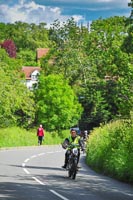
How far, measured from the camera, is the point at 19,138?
1944 inches

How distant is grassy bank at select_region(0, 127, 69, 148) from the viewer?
47.4m

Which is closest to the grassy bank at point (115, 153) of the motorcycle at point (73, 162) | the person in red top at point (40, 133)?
the motorcycle at point (73, 162)

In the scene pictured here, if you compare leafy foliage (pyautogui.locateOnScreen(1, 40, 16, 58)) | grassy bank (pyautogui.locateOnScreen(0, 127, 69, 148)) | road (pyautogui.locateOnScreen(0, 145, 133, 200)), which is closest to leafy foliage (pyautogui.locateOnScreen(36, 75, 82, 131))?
grassy bank (pyautogui.locateOnScreen(0, 127, 69, 148))

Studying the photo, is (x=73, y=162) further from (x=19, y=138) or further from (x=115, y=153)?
(x=19, y=138)

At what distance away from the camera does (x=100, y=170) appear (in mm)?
23938

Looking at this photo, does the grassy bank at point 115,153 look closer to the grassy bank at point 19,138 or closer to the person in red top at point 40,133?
the person in red top at point 40,133

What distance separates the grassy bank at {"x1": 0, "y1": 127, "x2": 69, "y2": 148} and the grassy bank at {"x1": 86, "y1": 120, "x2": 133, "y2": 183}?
20.2m

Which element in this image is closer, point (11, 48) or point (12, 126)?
point (12, 126)

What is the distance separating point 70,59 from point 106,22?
7887mm

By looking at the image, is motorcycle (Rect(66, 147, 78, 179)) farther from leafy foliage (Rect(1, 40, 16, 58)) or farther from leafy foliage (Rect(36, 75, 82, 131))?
leafy foliage (Rect(1, 40, 16, 58))

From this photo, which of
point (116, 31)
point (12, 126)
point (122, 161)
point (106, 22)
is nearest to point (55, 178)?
point (122, 161)

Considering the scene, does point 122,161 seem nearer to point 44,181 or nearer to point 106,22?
point 44,181

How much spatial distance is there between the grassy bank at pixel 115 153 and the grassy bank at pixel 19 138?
2016 centimetres

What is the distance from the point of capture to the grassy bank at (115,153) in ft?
66.8
